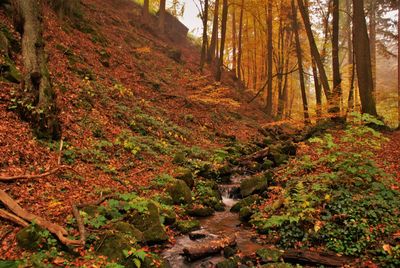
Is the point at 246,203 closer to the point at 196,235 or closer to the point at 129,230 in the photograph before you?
the point at 196,235

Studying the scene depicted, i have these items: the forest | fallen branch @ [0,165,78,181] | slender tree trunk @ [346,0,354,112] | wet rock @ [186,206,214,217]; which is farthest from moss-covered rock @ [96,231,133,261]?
slender tree trunk @ [346,0,354,112]

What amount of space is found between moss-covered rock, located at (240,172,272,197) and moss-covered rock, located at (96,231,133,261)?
597cm

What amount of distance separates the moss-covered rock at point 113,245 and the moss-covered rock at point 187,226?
221 centimetres

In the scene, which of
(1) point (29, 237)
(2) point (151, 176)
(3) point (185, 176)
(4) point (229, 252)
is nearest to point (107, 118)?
(2) point (151, 176)

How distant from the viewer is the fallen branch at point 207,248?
6750 millimetres

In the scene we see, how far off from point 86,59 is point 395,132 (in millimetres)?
15848

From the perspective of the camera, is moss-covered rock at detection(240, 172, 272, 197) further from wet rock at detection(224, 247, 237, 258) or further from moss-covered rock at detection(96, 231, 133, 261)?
moss-covered rock at detection(96, 231, 133, 261)

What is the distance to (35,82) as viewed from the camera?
8.98 metres

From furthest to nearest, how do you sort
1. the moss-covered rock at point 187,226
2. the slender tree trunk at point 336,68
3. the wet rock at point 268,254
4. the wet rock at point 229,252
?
1. the slender tree trunk at point 336,68
2. the moss-covered rock at point 187,226
3. the wet rock at point 229,252
4. the wet rock at point 268,254

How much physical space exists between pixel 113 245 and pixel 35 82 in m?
5.94

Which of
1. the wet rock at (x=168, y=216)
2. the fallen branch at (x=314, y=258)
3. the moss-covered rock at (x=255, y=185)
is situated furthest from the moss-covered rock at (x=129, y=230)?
the moss-covered rock at (x=255, y=185)

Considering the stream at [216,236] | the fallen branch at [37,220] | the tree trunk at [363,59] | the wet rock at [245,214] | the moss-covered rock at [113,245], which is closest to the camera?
the fallen branch at [37,220]

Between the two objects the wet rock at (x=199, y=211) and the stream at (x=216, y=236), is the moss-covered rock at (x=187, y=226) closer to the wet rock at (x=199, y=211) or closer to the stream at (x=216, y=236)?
the stream at (x=216, y=236)

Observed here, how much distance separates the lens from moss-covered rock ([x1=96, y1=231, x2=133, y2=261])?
5.58 meters
